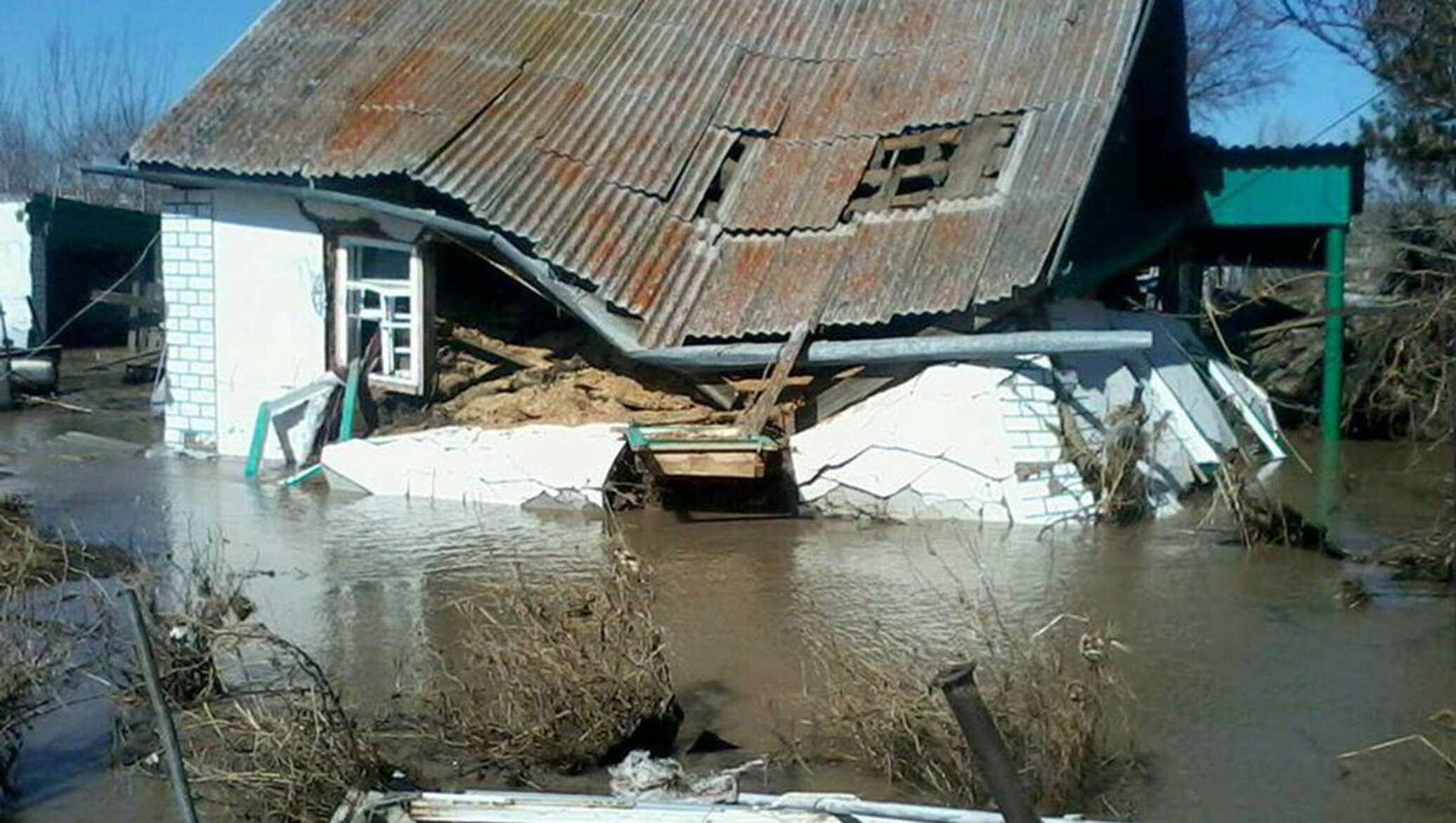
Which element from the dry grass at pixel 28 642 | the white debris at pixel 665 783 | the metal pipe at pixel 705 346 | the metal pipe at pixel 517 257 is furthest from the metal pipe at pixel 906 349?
the white debris at pixel 665 783

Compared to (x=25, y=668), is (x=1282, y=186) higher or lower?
higher

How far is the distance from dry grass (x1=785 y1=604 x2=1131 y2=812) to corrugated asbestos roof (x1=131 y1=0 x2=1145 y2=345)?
6.58 m

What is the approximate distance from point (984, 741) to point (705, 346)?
999cm

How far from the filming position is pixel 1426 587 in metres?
9.90

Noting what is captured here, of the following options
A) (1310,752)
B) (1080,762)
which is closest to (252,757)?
(1080,762)

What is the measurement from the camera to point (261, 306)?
16016 millimetres

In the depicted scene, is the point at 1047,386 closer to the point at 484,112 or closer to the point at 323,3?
the point at 484,112

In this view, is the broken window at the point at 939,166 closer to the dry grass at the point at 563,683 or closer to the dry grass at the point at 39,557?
the dry grass at the point at 39,557

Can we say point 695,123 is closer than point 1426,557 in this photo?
No

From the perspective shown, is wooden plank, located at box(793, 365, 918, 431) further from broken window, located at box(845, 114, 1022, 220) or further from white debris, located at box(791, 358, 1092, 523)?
broken window, located at box(845, 114, 1022, 220)

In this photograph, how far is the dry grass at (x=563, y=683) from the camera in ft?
21.0

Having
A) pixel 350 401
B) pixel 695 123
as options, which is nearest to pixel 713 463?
pixel 350 401

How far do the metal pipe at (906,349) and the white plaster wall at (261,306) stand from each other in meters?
3.94

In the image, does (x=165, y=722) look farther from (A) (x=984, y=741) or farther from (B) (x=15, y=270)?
(B) (x=15, y=270)
